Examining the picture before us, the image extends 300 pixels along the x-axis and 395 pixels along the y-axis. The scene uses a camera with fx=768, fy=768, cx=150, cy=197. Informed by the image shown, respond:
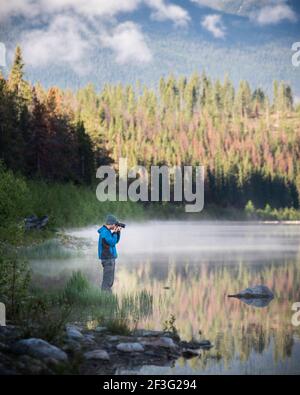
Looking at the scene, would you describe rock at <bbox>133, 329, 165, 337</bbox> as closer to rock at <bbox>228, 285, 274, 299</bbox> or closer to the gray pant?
the gray pant

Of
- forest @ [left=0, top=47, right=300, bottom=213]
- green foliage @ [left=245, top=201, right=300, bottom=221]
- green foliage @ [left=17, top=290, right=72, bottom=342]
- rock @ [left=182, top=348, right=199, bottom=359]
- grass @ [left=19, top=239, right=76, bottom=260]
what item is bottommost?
rock @ [left=182, top=348, right=199, bottom=359]

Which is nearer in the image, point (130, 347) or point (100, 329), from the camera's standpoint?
point (130, 347)

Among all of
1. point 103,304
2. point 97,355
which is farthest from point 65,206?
point 97,355

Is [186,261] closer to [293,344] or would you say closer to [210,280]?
[210,280]

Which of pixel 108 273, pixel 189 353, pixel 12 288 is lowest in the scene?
pixel 189 353

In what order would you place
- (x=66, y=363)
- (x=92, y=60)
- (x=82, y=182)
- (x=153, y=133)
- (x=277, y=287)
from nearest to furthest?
(x=66, y=363) < (x=277, y=287) < (x=82, y=182) < (x=153, y=133) < (x=92, y=60)

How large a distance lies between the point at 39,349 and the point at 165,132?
105 meters

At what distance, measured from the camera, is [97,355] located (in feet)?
23.4

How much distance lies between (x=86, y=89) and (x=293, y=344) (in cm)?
12430

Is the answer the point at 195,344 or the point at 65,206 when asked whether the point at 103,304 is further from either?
the point at 65,206

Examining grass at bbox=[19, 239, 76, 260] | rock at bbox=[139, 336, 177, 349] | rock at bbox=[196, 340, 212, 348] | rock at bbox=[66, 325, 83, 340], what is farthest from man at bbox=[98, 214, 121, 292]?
grass at bbox=[19, 239, 76, 260]

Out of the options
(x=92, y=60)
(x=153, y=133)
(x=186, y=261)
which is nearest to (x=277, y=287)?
(x=186, y=261)

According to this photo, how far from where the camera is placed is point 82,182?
132 ft

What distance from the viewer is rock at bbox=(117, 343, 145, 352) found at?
7.48 metres
